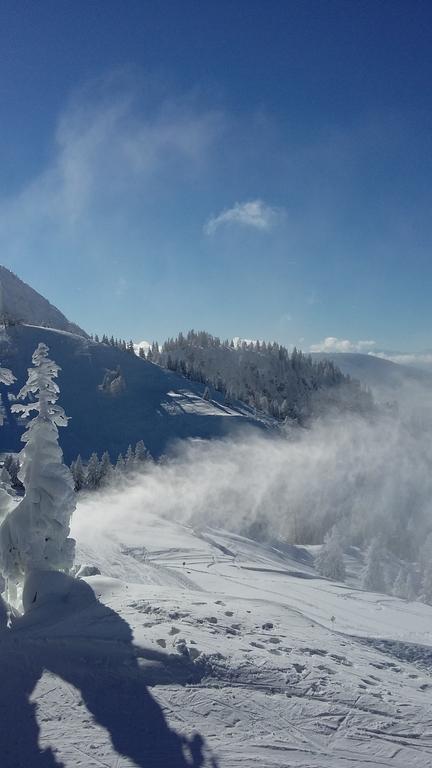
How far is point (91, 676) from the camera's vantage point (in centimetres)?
1291

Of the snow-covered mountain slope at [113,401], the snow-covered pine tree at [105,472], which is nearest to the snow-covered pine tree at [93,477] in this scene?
the snow-covered pine tree at [105,472]

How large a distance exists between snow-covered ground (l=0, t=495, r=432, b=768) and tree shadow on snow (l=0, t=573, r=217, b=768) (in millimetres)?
33

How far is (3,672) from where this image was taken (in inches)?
513

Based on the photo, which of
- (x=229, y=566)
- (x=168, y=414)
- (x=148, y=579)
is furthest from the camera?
(x=168, y=414)

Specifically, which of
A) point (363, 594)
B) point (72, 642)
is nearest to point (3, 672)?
point (72, 642)

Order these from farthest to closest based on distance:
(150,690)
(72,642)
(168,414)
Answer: (168,414) < (72,642) < (150,690)

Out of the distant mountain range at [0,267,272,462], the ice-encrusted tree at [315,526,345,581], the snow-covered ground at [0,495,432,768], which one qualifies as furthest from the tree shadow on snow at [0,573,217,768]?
the distant mountain range at [0,267,272,462]

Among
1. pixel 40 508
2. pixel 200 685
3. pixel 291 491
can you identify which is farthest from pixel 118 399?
pixel 200 685

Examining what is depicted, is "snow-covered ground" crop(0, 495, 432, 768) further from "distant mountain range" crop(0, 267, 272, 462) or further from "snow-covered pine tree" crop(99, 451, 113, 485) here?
"distant mountain range" crop(0, 267, 272, 462)

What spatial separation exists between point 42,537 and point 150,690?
8052 mm

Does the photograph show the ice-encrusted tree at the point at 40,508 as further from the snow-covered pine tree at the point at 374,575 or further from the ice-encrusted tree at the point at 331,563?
the snow-covered pine tree at the point at 374,575

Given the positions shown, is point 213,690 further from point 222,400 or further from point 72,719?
point 222,400

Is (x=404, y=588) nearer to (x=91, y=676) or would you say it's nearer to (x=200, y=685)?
(x=200, y=685)

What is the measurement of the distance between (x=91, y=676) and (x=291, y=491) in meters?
84.6
